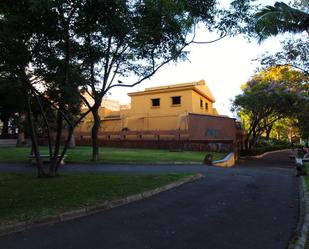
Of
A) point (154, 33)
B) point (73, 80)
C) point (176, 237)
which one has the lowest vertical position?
point (176, 237)

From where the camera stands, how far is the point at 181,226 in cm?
619

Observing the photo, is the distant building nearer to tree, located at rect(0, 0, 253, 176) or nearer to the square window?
the square window

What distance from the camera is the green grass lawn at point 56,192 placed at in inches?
269

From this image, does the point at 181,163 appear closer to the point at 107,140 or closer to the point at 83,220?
the point at 83,220

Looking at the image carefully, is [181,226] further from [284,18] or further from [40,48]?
[284,18]

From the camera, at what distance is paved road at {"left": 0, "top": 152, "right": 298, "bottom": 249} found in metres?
5.23

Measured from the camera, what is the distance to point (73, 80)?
10.0m

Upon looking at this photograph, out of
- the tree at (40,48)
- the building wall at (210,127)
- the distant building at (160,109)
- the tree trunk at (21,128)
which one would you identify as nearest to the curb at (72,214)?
the tree at (40,48)

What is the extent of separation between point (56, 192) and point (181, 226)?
4.03 metres

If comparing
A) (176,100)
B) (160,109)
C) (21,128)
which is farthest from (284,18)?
(21,128)

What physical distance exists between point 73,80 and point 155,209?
4830mm

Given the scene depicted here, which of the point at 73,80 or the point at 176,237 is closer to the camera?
the point at 176,237

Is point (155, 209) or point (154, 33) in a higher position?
point (154, 33)

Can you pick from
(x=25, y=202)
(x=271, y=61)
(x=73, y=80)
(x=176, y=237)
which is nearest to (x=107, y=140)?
(x=271, y=61)
